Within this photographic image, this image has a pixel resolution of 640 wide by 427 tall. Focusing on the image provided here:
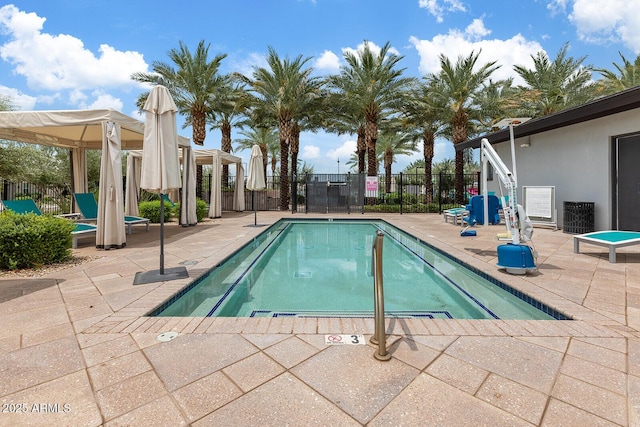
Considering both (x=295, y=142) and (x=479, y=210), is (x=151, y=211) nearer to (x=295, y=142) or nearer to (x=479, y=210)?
(x=479, y=210)

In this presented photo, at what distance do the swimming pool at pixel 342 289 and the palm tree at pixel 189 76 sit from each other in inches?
470

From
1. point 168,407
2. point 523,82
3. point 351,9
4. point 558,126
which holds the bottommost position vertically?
point 168,407

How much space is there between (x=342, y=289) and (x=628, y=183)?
7783 mm

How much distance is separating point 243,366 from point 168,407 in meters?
0.47

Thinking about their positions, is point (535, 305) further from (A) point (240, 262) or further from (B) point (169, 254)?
(B) point (169, 254)

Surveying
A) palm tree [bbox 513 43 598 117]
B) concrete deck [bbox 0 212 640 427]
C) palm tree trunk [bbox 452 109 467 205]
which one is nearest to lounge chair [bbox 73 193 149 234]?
concrete deck [bbox 0 212 640 427]

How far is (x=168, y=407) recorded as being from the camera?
160 centimetres

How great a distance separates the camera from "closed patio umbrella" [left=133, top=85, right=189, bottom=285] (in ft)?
13.4

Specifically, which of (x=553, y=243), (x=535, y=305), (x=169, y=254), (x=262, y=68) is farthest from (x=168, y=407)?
(x=262, y=68)

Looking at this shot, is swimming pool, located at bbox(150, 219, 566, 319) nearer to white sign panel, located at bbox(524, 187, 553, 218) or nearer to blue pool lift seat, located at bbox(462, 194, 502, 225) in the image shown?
blue pool lift seat, located at bbox(462, 194, 502, 225)

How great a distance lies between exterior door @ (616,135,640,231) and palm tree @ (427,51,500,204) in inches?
346

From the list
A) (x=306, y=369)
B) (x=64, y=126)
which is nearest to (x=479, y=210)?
(x=306, y=369)

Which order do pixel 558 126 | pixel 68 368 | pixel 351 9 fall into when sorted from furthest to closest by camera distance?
1. pixel 558 126
2. pixel 351 9
3. pixel 68 368

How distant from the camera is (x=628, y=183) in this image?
7.24 meters
